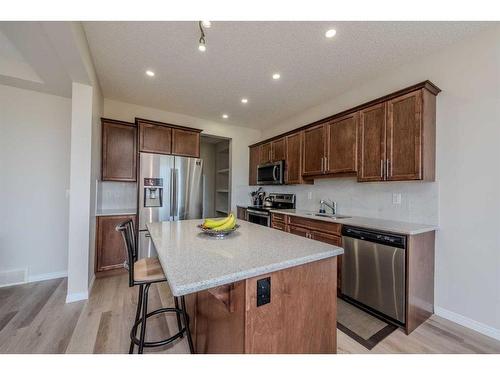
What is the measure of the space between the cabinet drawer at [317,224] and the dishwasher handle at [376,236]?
0.32ft

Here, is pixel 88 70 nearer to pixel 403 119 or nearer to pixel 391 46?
pixel 391 46

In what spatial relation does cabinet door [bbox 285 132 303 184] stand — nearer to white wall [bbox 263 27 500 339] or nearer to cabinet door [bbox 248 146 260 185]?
cabinet door [bbox 248 146 260 185]

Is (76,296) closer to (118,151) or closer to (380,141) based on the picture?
(118,151)

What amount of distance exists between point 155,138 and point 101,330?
2589 millimetres

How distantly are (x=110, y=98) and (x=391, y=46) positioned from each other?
388 cm

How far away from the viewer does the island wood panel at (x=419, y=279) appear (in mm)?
1871

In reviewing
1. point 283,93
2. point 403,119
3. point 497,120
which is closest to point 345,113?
point 403,119

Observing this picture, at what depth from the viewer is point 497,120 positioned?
1.82 m

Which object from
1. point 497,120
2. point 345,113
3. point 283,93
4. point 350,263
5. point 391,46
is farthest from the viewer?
point 283,93

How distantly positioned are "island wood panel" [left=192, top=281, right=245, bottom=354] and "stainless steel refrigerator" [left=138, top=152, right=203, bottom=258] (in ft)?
6.70

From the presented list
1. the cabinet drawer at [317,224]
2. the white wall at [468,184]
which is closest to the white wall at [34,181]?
the cabinet drawer at [317,224]

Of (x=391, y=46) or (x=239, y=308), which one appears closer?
(x=239, y=308)

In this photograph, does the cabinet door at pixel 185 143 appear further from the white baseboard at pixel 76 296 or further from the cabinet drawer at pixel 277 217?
the white baseboard at pixel 76 296
